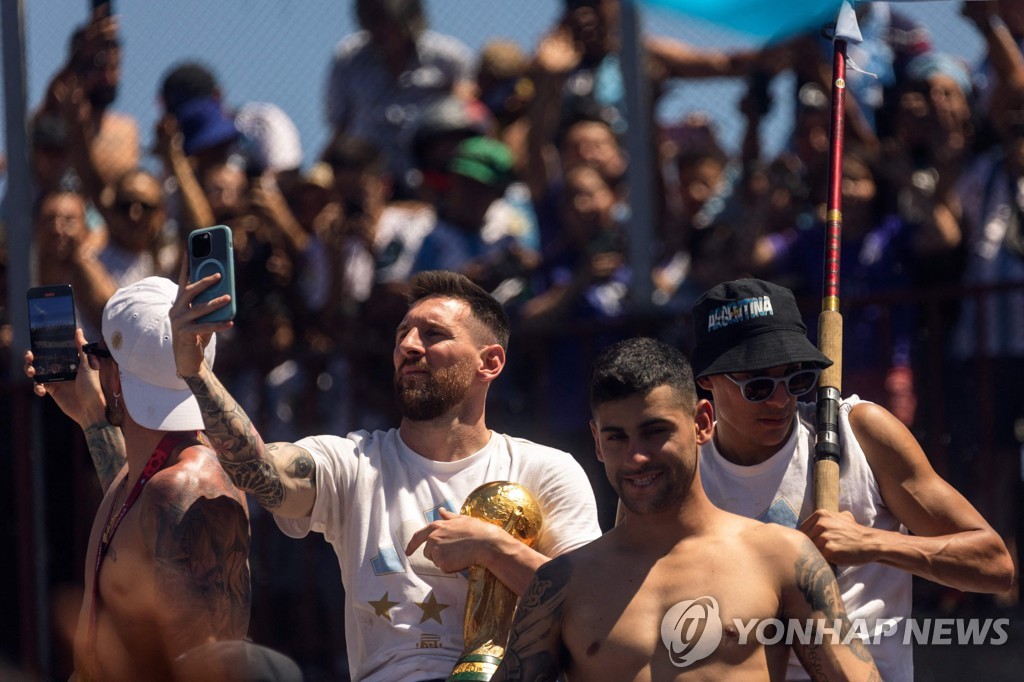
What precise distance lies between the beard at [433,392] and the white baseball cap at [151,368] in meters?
0.54

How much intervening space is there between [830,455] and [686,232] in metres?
2.82

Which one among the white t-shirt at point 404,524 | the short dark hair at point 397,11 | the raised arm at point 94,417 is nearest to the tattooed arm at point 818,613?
the white t-shirt at point 404,524

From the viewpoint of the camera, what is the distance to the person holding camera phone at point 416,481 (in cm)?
378

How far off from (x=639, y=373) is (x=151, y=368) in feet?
4.82

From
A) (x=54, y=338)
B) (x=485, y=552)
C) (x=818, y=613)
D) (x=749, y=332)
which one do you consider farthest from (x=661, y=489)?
(x=54, y=338)

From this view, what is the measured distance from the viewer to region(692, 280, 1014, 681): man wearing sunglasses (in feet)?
12.5

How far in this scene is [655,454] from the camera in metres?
3.35

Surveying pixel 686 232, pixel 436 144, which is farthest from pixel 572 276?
pixel 436 144

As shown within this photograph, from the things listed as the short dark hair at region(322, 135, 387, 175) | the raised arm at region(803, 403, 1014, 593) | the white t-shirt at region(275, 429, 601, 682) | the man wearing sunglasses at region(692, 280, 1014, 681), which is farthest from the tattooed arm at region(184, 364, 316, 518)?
the short dark hair at region(322, 135, 387, 175)

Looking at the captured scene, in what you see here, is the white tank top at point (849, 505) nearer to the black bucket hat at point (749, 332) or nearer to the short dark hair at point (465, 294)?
the black bucket hat at point (749, 332)

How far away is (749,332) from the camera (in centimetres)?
390

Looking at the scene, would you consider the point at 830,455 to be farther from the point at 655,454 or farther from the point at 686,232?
the point at 686,232

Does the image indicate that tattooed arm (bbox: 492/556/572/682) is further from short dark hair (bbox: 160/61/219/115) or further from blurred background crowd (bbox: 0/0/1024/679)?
short dark hair (bbox: 160/61/219/115)

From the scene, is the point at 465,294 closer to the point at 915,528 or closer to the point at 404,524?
the point at 404,524
